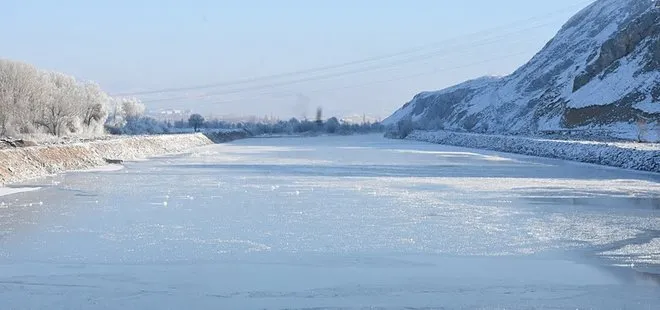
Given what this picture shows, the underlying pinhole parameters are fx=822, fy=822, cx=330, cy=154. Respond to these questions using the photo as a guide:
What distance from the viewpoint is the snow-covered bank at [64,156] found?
28984 mm

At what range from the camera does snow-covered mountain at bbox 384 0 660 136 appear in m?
78.6

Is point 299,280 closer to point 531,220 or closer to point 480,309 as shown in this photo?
point 480,309

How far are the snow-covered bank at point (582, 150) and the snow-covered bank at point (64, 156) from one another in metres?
25.1

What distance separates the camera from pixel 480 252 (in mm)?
13164

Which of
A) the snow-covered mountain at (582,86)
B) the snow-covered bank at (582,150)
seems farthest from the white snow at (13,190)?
the snow-covered mountain at (582,86)

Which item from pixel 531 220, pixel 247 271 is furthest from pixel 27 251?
pixel 531 220

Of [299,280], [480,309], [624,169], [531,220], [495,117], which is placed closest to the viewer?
[480,309]

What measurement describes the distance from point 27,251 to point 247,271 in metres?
3.92

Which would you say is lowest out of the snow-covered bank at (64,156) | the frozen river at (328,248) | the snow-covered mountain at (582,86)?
the frozen river at (328,248)

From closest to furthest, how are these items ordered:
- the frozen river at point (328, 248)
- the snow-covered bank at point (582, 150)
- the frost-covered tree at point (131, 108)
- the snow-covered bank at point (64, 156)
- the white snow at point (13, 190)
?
the frozen river at point (328, 248) < the white snow at point (13, 190) < the snow-covered bank at point (64, 156) < the snow-covered bank at point (582, 150) < the frost-covered tree at point (131, 108)

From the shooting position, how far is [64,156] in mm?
36531

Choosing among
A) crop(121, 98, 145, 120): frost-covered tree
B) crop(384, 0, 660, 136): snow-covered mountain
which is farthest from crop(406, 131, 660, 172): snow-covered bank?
crop(121, 98, 145, 120): frost-covered tree

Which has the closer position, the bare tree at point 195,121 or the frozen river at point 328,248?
the frozen river at point 328,248

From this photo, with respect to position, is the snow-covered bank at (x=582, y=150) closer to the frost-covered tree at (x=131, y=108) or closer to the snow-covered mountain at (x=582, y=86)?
the snow-covered mountain at (x=582, y=86)
